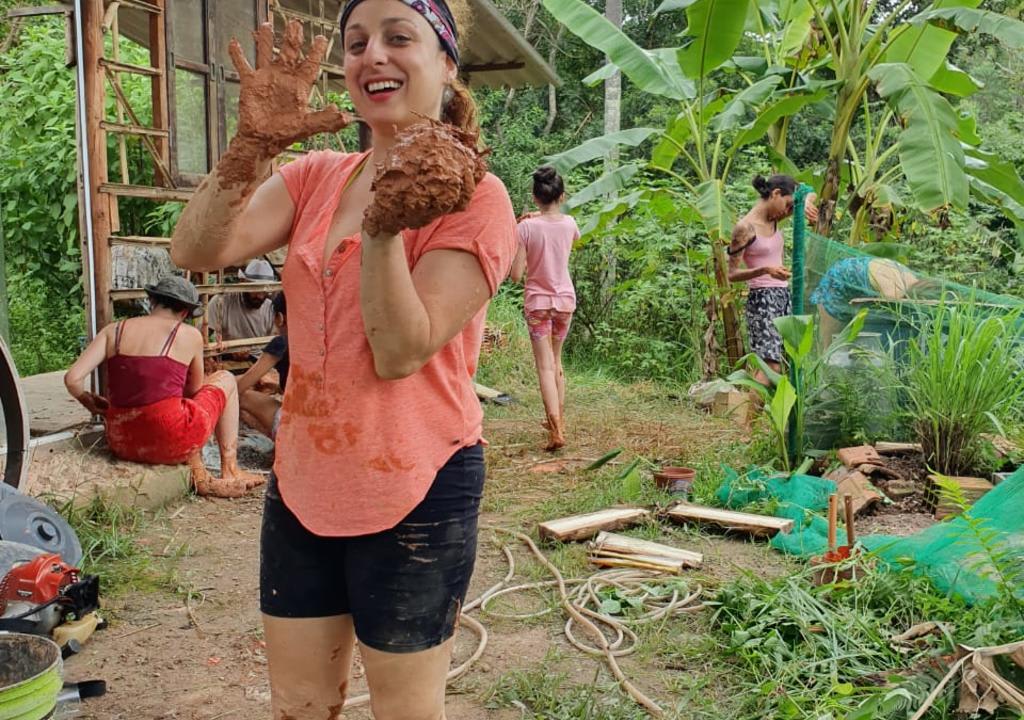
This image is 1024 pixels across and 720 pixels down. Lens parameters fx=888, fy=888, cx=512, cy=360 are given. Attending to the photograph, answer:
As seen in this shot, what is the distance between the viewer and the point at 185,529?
4691 mm

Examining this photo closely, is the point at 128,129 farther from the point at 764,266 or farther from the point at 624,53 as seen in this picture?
the point at 764,266

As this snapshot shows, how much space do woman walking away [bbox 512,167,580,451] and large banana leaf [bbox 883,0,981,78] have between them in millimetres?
2914

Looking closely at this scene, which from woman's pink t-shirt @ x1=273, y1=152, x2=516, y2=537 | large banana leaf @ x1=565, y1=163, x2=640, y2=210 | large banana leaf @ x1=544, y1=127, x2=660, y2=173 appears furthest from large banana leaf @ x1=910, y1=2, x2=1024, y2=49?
woman's pink t-shirt @ x1=273, y1=152, x2=516, y2=537

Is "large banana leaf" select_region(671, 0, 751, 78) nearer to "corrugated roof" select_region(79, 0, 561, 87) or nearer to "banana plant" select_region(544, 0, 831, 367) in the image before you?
"banana plant" select_region(544, 0, 831, 367)

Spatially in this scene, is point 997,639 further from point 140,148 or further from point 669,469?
point 140,148

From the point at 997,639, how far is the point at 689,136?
21.9 feet

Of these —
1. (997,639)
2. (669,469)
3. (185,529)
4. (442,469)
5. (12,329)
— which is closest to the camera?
(442,469)

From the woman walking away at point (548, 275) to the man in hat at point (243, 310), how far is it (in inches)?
77.1

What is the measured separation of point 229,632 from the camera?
3504 millimetres

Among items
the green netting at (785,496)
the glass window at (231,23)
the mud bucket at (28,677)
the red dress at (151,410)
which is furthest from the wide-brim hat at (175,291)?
the green netting at (785,496)

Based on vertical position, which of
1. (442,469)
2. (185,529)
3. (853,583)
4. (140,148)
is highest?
(140,148)

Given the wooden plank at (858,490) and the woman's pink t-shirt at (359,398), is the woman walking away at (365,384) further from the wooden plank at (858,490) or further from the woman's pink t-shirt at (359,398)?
the wooden plank at (858,490)

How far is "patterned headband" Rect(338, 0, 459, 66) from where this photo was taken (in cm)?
156

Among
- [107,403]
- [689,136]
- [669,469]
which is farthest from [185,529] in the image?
[689,136]
